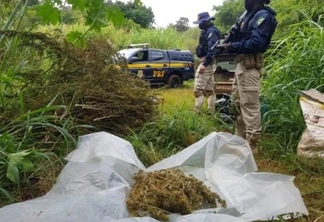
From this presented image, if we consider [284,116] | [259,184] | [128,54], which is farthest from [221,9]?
[259,184]

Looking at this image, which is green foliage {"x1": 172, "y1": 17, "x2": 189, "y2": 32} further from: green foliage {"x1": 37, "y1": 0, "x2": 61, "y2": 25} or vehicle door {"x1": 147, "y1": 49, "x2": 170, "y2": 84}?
green foliage {"x1": 37, "y1": 0, "x2": 61, "y2": 25}

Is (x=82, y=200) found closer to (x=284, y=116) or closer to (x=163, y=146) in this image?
(x=163, y=146)

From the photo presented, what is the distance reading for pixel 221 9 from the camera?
38031 mm

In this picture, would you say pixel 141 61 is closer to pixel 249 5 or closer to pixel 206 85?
pixel 206 85

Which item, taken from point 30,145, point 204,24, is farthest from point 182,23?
point 30,145

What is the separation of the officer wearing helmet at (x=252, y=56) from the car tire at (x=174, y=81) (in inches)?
491

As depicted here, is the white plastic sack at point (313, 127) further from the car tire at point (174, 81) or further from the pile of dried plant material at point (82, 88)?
the car tire at point (174, 81)

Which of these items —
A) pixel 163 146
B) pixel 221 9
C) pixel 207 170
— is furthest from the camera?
pixel 221 9

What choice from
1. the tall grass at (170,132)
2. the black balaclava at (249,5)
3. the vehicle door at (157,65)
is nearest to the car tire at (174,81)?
the vehicle door at (157,65)

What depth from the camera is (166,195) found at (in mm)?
2461

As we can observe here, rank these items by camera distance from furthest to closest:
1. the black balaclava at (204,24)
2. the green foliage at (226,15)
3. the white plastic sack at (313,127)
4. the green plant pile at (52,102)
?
the green foliage at (226,15) < the black balaclava at (204,24) < the white plastic sack at (313,127) < the green plant pile at (52,102)

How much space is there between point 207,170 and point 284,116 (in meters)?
2.31

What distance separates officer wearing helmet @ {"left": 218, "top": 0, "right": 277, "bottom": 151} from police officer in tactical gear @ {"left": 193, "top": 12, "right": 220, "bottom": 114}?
2.21 metres

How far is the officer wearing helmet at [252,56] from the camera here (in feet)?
14.7
